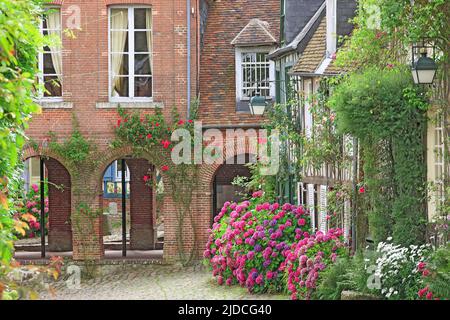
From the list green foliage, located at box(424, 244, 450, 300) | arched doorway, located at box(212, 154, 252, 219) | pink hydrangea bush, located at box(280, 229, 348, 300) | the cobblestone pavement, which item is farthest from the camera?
arched doorway, located at box(212, 154, 252, 219)

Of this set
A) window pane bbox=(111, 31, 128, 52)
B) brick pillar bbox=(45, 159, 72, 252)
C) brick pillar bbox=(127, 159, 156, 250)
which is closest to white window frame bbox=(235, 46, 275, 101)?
window pane bbox=(111, 31, 128, 52)

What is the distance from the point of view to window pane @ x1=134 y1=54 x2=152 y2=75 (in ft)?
85.6

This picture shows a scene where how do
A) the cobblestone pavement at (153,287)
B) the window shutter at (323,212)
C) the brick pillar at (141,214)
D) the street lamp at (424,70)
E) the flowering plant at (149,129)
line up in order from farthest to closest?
1. the brick pillar at (141,214)
2. the flowering plant at (149,129)
3. the cobblestone pavement at (153,287)
4. the window shutter at (323,212)
5. the street lamp at (424,70)

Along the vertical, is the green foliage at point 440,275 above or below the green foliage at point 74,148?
below

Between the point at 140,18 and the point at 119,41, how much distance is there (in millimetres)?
735

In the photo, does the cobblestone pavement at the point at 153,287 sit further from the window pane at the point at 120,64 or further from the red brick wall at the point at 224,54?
the window pane at the point at 120,64

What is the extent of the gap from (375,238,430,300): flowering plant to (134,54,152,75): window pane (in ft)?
39.5

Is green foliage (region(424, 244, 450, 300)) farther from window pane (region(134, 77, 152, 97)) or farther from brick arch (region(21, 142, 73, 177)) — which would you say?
brick arch (region(21, 142, 73, 177))

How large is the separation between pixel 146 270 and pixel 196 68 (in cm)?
494

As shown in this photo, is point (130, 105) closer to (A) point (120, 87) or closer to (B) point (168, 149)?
(A) point (120, 87)

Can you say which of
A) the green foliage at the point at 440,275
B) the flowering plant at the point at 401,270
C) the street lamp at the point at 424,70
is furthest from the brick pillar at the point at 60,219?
the green foliage at the point at 440,275

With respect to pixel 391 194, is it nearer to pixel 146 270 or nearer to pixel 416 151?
pixel 416 151

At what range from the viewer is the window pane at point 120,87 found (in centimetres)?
2614

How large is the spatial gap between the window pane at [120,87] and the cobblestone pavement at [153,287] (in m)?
4.10
